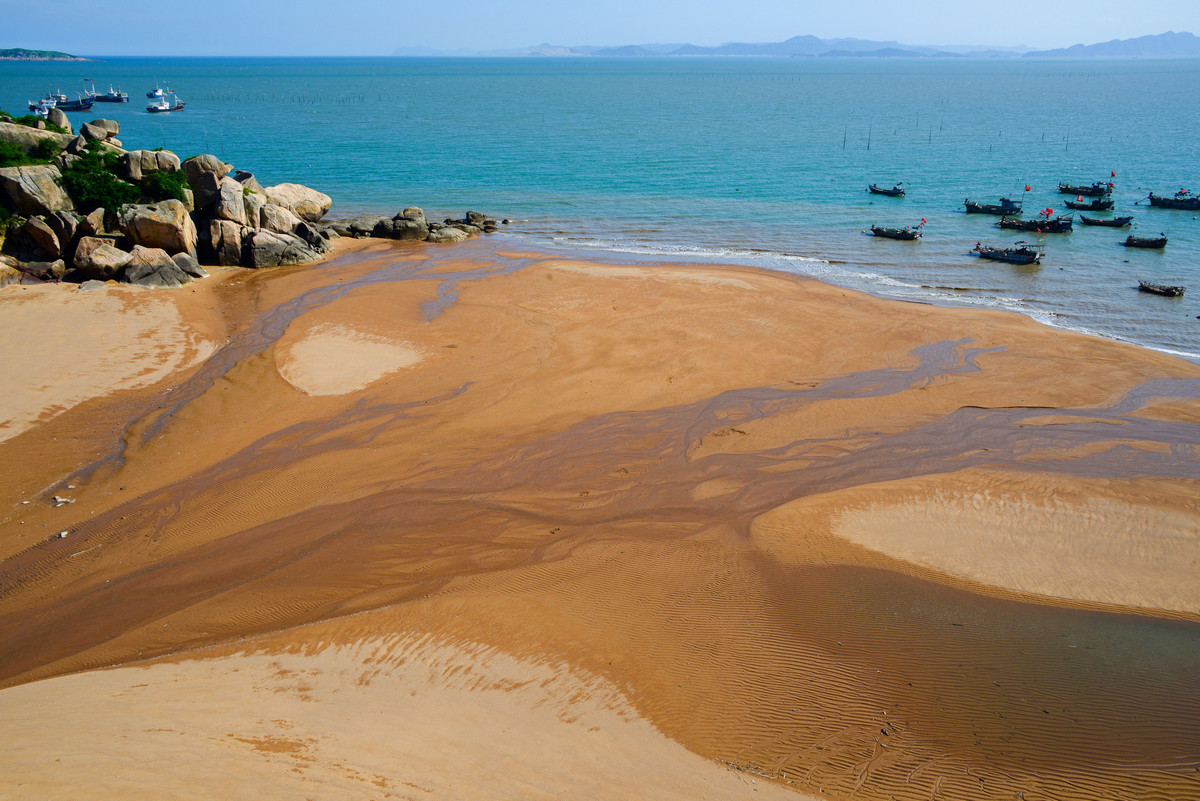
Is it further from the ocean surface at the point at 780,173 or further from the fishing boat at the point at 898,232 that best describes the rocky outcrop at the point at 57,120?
the fishing boat at the point at 898,232

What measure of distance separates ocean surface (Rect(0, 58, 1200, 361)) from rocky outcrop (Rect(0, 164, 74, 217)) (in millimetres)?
16852

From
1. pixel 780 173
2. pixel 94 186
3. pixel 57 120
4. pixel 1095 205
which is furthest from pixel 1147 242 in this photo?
pixel 57 120

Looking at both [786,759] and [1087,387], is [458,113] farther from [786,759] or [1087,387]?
[786,759]

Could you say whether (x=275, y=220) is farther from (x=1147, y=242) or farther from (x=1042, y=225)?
(x=1147, y=242)

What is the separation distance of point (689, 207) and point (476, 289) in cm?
2272

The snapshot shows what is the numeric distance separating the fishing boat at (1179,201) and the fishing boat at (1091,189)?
2669 millimetres

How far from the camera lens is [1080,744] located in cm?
941

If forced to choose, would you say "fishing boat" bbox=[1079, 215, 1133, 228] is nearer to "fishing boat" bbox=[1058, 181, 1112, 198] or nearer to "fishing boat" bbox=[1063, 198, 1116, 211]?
"fishing boat" bbox=[1063, 198, 1116, 211]

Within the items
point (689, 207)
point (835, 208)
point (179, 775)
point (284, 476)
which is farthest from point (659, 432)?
point (835, 208)

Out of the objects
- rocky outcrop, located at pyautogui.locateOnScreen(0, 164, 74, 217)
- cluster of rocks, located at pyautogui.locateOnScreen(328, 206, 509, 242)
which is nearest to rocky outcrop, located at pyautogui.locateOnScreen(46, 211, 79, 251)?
rocky outcrop, located at pyautogui.locateOnScreen(0, 164, 74, 217)

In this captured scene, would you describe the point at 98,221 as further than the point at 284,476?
Yes

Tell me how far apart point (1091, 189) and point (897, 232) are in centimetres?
2014

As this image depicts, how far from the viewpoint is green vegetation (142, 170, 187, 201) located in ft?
102

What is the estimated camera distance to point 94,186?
29406mm
